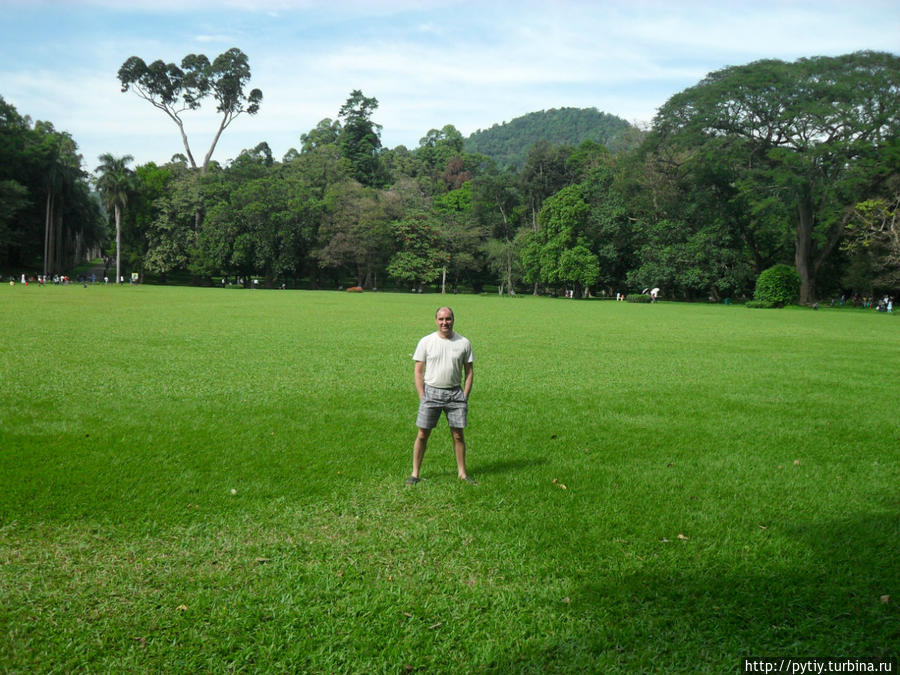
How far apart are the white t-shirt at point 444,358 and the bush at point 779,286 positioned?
3971 cm

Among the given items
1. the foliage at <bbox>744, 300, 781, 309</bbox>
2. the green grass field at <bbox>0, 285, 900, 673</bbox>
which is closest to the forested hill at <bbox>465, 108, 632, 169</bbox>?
the foliage at <bbox>744, 300, 781, 309</bbox>

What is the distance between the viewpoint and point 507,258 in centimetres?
5847

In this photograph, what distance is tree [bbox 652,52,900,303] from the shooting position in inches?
1436

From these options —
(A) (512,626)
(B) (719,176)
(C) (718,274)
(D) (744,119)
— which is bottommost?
(A) (512,626)

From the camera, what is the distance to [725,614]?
127 inches

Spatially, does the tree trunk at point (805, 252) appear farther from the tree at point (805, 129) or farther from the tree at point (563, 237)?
the tree at point (563, 237)

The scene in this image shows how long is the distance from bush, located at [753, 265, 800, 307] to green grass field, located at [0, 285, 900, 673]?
33100 mm

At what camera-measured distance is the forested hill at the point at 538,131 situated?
414ft

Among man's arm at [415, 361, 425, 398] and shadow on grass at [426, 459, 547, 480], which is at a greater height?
man's arm at [415, 361, 425, 398]

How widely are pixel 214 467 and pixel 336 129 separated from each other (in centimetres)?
9653

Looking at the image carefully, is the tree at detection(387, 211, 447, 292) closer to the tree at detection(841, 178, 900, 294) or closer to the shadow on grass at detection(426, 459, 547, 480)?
the tree at detection(841, 178, 900, 294)

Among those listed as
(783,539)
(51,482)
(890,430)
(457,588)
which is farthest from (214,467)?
(890,430)

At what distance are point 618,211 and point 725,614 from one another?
5013 cm

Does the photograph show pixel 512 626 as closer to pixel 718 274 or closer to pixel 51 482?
pixel 51 482
